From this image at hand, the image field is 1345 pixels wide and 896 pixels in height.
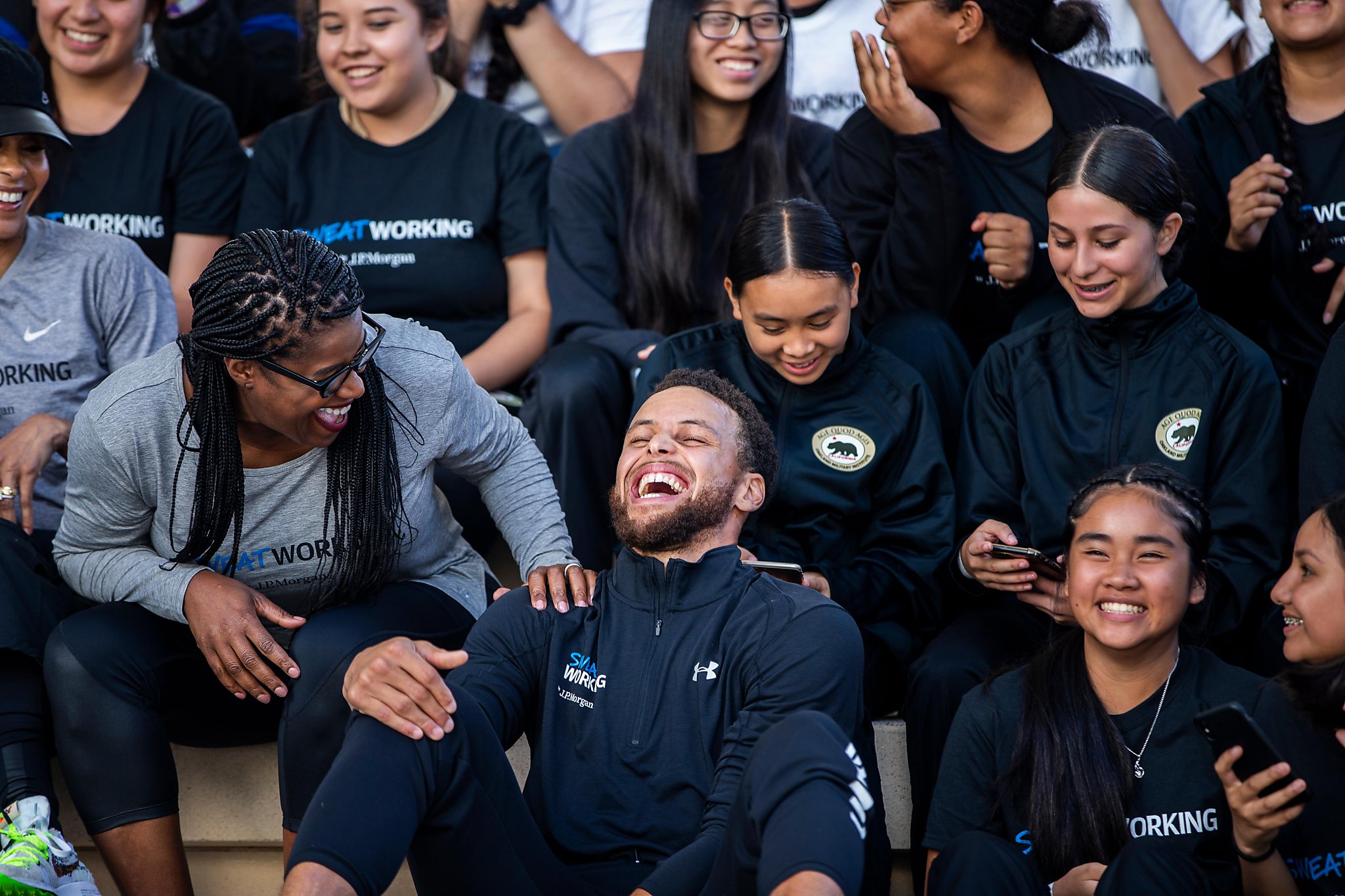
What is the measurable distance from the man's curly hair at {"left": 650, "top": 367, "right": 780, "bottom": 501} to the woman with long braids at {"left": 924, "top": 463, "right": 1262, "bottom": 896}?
0.59m

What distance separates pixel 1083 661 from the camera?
2359mm

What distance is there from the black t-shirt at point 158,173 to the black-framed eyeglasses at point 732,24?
130cm

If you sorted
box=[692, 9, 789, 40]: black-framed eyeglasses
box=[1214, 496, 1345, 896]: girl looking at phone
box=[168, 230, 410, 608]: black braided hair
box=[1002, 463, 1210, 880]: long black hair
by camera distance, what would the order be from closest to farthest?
1. box=[1214, 496, 1345, 896]: girl looking at phone
2. box=[1002, 463, 1210, 880]: long black hair
3. box=[168, 230, 410, 608]: black braided hair
4. box=[692, 9, 789, 40]: black-framed eyeglasses

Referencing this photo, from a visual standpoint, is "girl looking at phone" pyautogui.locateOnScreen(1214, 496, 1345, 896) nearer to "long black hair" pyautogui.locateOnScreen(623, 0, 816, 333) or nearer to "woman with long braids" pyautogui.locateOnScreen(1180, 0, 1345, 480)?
"woman with long braids" pyautogui.locateOnScreen(1180, 0, 1345, 480)

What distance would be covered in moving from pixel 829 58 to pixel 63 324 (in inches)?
89.2

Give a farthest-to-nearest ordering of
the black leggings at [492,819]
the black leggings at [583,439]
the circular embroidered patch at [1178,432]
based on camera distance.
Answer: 1. the black leggings at [583,439]
2. the circular embroidered patch at [1178,432]
3. the black leggings at [492,819]

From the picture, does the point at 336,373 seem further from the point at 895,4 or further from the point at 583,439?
the point at 895,4

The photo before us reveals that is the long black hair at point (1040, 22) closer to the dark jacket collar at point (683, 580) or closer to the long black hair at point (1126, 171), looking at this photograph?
the long black hair at point (1126, 171)

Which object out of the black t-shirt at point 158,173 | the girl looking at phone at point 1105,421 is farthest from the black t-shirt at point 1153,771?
the black t-shirt at point 158,173

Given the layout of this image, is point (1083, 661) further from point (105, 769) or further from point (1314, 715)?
point (105, 769)

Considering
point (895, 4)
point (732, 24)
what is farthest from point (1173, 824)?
point (732, 24)

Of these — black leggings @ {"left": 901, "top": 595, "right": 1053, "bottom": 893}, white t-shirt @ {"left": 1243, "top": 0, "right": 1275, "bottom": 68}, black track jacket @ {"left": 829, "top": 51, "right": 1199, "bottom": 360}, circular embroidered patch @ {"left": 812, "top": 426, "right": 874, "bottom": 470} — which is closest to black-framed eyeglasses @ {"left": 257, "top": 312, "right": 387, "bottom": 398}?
circular embroidered patch @ {"left": 812, "top": 426, "right": 874, "bottom": 470}

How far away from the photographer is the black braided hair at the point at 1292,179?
3.19 m

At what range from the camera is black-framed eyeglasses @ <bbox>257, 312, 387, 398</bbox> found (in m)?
2.36
